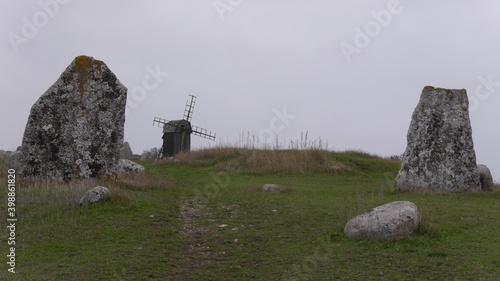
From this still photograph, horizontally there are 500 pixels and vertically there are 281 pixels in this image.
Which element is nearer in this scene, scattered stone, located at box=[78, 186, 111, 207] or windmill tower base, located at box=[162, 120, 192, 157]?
scattered stone, located at box=[78, 186, 111, 207]

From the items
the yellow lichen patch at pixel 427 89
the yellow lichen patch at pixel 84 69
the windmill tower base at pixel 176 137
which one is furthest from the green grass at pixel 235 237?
the windmill tower base at pixel 176 137

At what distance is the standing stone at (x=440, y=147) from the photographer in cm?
2016

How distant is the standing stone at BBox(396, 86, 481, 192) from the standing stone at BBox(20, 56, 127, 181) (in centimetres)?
1008

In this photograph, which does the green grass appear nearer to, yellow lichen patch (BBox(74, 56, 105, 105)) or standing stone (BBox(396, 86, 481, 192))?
standing stone (BBox(396, 86, 481, 192))

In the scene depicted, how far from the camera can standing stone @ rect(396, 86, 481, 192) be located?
2016 centimetres

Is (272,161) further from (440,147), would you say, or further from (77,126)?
(77,126)

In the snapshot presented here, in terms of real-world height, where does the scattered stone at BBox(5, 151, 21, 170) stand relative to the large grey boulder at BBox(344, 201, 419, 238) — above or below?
above

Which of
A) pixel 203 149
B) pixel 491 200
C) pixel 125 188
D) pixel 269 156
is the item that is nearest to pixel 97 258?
pixel 125 188

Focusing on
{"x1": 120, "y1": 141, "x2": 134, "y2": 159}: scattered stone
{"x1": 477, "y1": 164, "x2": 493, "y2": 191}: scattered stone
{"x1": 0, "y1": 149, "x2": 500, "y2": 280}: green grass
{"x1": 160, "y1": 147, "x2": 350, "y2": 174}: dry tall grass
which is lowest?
{"x1": 0, "y1": 149, "x2": 500, "y2": 280}: green grass

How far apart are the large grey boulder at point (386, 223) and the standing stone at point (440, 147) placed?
8861 millimetres

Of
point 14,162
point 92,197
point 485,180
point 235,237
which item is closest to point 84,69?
point 14,162

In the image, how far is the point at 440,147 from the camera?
2041cm

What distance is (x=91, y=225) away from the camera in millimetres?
13039

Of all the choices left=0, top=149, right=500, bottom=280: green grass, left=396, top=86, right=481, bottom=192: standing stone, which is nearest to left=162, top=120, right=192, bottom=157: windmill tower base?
left=0, top=149, right=500, bottom=280: green grass
